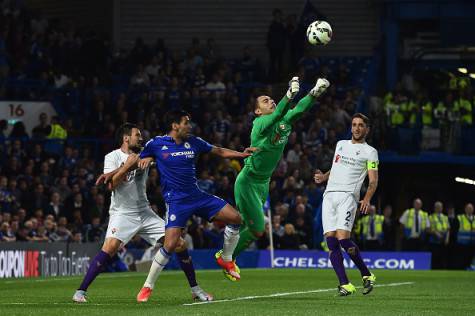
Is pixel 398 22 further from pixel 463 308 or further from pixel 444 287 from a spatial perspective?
pixel 463 308

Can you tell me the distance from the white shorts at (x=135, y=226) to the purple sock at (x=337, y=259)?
90.7 inches

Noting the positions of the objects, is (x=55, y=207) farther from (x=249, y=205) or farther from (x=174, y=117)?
(x=174, y=117)

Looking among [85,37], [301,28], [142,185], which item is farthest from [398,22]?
[142,185]

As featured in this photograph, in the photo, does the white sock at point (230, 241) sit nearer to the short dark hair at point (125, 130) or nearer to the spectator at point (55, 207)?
the short dark hair at point (125, 130)

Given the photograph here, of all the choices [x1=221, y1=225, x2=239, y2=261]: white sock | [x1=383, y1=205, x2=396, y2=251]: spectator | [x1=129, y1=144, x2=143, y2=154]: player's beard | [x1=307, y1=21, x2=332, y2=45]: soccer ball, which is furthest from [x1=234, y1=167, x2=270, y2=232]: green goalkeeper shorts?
[x1=383, y1=205, x2=396, y2=251]: spectator

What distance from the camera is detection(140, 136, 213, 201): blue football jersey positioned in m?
16.0

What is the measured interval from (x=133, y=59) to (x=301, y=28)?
17.0ft

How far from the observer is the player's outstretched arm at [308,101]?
1702 centimetres

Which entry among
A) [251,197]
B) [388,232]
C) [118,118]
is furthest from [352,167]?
[118,118]

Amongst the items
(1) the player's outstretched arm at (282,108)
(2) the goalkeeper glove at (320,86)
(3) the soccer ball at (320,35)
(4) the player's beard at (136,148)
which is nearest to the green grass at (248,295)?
(4) the player's beard at (136,148)

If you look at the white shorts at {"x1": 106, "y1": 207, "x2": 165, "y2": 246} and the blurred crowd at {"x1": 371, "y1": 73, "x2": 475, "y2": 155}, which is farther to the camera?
the blurred crowd at {"x1": 371, "y1": 73, "x2": 475, "y2": 155}

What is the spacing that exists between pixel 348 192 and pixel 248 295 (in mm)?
2041

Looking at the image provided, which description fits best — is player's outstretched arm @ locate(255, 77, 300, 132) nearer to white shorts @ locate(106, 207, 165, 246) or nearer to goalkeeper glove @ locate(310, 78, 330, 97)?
goalkeeper glove @ locate(310, 78, 330, 97)

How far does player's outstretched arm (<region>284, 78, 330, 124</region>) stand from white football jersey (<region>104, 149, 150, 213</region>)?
2175 mm
